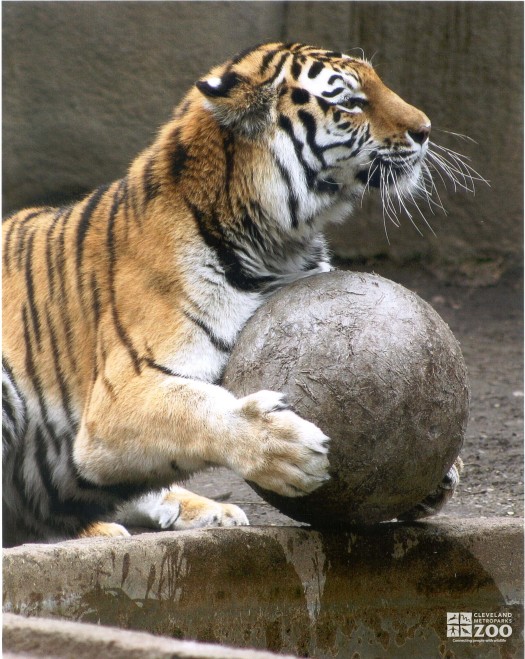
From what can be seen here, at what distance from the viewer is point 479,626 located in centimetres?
305

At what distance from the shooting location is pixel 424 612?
3.10 metres

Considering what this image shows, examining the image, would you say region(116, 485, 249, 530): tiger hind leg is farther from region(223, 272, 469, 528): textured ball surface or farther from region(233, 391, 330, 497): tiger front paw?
region(233, 391, 330, 497): tiger front paw

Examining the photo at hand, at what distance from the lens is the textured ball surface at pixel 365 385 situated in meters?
2.78

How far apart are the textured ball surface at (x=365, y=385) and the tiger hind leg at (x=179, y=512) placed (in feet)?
3.76

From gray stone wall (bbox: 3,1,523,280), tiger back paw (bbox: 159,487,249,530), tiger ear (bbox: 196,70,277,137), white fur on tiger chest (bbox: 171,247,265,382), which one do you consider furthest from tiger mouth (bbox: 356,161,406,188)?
gray stone wall (bbox: 3,1,523,280)

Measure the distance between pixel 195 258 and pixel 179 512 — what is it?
136 centimetres

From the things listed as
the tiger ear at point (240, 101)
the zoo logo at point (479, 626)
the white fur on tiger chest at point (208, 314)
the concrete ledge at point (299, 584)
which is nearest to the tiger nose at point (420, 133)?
the tiger ear at point (240, 101)

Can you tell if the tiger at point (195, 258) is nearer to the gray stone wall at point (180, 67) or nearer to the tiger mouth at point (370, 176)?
the tiger mouth at point (370, 176)

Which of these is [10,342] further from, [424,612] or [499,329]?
[499,329]

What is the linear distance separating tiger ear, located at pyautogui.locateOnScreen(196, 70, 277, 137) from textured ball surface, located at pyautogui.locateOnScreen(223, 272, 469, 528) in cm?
60

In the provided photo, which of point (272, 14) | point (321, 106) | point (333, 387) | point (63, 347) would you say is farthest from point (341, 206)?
point (272, 14)

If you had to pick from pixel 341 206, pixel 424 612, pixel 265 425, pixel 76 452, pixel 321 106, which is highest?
pixel 321 106

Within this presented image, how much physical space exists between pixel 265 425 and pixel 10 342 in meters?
1.38

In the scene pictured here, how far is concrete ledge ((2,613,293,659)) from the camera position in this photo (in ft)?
5.20
